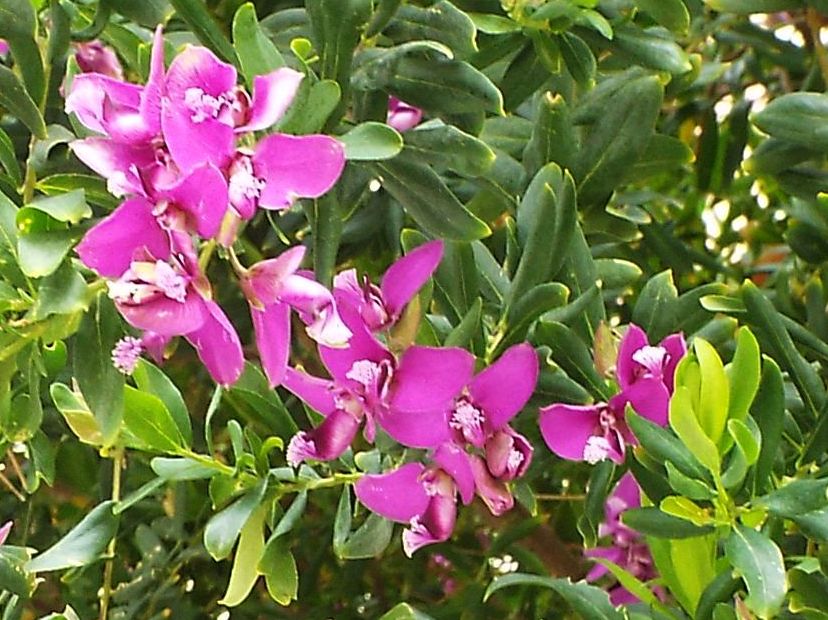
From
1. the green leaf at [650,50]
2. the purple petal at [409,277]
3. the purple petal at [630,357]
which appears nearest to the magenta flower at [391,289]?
the purple petal at [409,277]

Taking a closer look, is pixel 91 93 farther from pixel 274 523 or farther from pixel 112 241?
pixel 274 523

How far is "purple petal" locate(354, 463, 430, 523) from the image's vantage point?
54 centimetres

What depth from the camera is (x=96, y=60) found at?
2.23 ft

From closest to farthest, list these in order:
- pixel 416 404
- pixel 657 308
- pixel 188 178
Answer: pixel 188 178 < pixel 416 404 < pixel 657 308

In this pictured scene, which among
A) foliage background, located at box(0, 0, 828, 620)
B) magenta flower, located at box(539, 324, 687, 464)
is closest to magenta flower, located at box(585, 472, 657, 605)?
foliage background, located at box(0, 0, 828, 620)

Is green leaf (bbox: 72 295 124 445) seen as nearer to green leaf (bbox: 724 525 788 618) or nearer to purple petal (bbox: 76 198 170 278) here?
purple petal (bbox: 76 198 170 278)

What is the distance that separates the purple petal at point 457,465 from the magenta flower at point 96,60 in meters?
0.32

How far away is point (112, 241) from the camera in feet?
1.41

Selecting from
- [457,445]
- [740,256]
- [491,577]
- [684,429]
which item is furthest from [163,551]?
[740,256]

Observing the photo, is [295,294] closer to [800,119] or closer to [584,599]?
[584,599]

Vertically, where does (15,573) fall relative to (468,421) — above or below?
below

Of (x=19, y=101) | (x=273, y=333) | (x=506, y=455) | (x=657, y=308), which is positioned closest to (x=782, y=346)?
(x=657, y=308)

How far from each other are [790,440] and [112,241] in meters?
0.38

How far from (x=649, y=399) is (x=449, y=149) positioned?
0.16m
